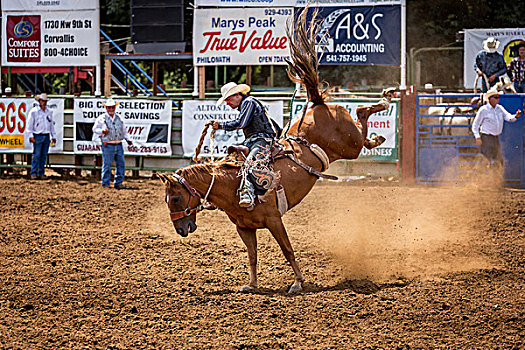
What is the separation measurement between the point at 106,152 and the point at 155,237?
5.04m

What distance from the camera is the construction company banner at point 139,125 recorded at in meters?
15.5

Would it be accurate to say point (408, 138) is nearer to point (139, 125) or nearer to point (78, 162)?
point (139, 125)

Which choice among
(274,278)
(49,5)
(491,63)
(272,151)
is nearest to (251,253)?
(274,278)

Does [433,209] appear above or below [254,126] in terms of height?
below

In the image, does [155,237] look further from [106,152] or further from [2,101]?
[2,101]

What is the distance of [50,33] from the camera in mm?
16609

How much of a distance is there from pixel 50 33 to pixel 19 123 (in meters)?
2.22

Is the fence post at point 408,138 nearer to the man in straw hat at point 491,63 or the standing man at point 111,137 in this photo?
the man in straw hat at point 491,63

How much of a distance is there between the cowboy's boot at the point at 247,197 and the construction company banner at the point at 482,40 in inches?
527

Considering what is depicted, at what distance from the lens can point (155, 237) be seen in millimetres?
9344

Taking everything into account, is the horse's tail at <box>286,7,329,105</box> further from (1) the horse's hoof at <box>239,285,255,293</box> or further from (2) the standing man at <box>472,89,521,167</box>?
(2) the standing man at <box>472,89,521,167</box>

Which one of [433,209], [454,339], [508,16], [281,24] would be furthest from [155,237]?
[508,16]

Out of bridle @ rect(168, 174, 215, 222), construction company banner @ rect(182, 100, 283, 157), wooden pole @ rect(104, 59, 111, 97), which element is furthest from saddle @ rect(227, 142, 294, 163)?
wooden pole @ rect(104, 59, 111, 97)

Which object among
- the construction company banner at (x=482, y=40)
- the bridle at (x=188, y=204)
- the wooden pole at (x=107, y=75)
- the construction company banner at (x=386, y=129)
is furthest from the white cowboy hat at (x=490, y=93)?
the wooden pole at (x=107, y=75)
